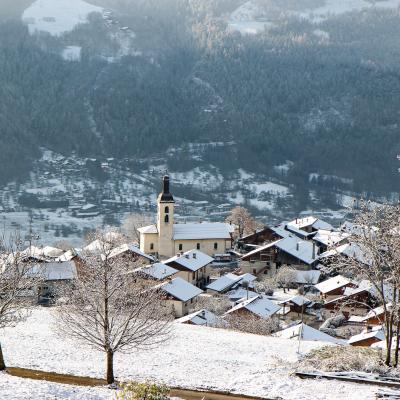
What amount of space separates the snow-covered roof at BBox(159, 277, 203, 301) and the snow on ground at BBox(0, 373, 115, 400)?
115ft

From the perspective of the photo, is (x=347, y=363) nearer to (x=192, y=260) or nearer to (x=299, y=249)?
(x=192, y=260)

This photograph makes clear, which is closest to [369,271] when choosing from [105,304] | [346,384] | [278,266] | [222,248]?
[346,384]

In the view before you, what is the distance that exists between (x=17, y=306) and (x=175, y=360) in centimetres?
790

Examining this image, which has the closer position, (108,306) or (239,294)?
(108,306)

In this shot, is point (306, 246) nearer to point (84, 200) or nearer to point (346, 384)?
point (346, 384)

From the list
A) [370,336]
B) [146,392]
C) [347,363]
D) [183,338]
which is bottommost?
[370,336]

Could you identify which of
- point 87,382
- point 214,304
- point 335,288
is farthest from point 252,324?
point 87,382

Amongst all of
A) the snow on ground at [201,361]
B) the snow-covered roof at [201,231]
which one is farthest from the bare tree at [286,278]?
the snow on ground at [201,361]

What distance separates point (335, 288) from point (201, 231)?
23837mm

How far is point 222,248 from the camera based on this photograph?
8388cm

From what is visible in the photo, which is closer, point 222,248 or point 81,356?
point 81,356

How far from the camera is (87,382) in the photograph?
81.4ft

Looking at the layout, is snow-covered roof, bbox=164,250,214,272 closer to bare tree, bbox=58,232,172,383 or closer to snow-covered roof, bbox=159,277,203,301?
snow-covered roof, bbox=159,277,203,301

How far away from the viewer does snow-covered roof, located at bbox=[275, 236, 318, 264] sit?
253 feet
